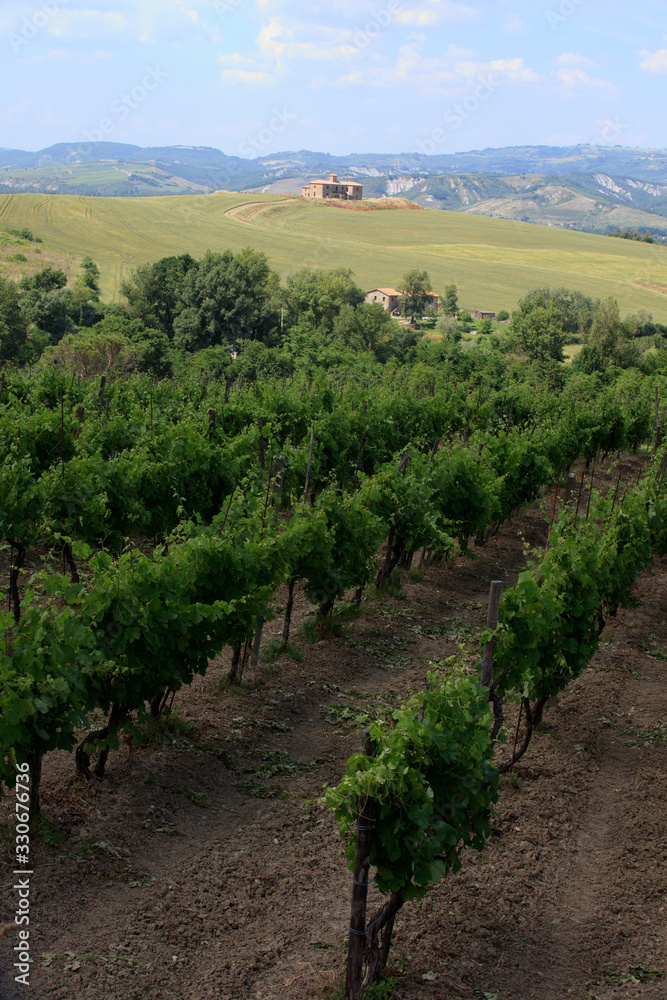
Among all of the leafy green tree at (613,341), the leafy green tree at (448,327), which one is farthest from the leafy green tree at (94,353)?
the leafy green tree at (613,341)

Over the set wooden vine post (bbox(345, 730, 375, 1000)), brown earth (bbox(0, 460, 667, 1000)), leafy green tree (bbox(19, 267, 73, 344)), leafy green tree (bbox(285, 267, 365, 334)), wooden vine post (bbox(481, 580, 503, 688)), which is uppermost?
leafy green tree (bbox(285, 267, 365, 334))

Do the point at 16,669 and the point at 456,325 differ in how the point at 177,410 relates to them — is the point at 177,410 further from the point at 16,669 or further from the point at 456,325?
the point at 456,325

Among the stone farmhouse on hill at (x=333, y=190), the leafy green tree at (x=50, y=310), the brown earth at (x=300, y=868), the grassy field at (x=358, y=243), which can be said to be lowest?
the brown earth at (x=300, y=868)

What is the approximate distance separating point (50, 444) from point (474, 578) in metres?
7.05

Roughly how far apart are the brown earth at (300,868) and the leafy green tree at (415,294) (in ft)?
221

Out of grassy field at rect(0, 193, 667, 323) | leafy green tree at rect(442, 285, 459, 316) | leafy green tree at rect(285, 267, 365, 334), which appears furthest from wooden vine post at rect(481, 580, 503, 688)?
leafy green tree at rect(442, 285, 459, 316)

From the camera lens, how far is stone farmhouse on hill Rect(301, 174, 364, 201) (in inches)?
5049

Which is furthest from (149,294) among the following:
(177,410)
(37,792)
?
(37,792)

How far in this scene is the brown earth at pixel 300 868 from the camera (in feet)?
14.9

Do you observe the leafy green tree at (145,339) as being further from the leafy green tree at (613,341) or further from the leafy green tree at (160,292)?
the leafy green tree at (613,341)

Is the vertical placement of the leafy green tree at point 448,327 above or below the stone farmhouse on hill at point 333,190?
below

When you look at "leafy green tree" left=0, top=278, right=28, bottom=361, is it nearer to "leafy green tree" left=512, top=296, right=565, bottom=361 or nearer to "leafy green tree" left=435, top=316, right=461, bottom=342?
"leafy green tree" left=435, top=316, right=461, bottom=342

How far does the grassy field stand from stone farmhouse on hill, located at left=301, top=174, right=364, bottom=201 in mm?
11065

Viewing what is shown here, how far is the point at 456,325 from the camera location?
64812 millimetres
